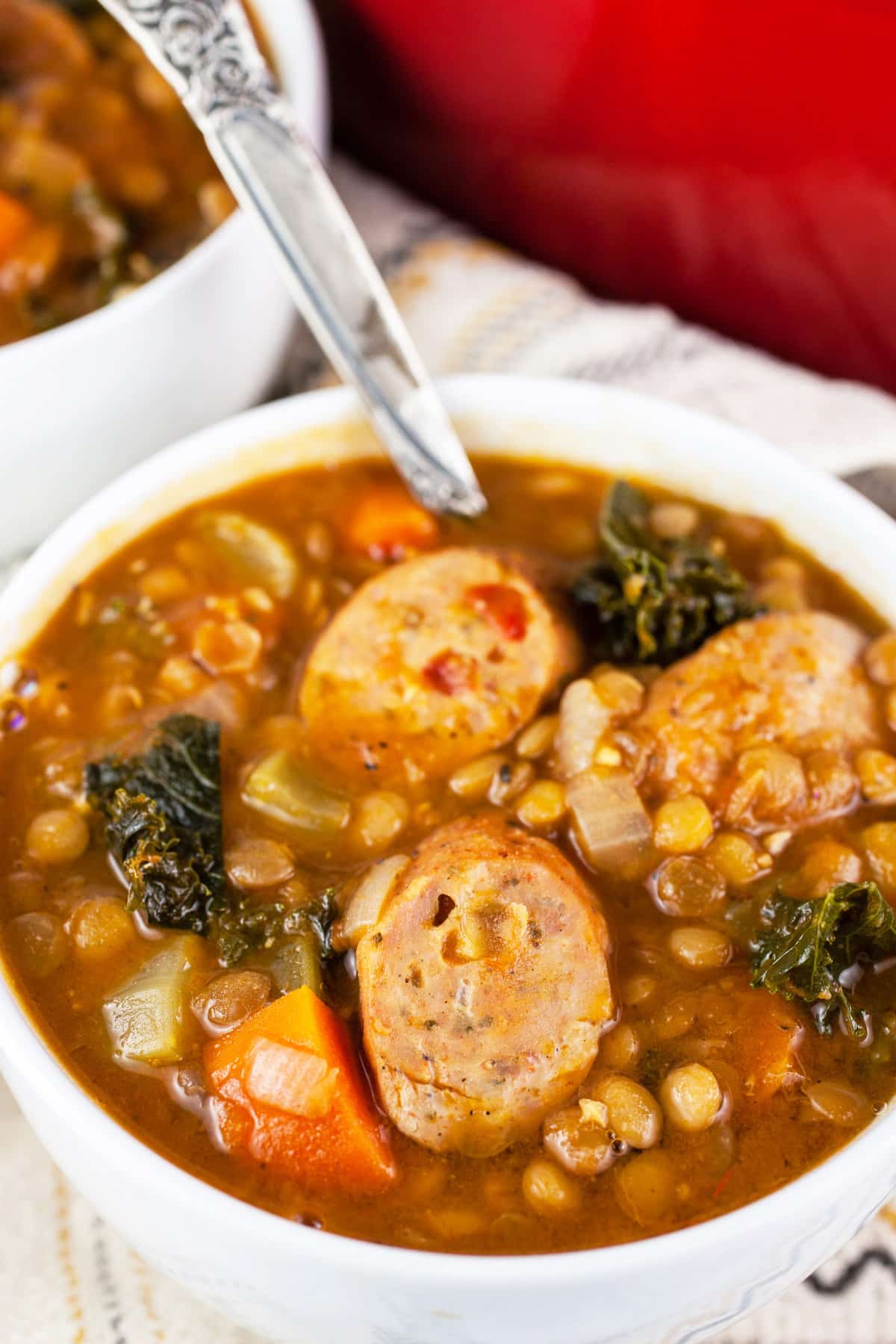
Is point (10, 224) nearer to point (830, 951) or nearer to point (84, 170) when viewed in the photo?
point (84, 170)

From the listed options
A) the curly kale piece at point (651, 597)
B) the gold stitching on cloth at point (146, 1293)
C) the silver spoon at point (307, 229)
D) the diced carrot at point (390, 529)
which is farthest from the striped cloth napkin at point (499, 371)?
the diced carrot at point (390, 529)

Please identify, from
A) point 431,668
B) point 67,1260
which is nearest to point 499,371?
point 431,668

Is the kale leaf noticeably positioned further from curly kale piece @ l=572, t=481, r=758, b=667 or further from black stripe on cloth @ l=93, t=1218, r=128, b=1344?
black stripe on cloth @ l=93, t=1218, r=128, b=1344

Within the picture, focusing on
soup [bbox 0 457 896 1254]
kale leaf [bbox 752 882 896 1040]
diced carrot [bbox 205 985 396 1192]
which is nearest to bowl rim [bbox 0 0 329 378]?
soup [bbox 0 457 896 1254]

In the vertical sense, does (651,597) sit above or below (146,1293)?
above

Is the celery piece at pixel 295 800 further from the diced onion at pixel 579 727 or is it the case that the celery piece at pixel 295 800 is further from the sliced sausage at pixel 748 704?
the sliced sausage at pixel 748 704

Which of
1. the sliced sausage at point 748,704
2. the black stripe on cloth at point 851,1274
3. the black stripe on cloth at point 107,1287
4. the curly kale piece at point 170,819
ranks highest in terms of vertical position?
the curly kale piece at point 170,819

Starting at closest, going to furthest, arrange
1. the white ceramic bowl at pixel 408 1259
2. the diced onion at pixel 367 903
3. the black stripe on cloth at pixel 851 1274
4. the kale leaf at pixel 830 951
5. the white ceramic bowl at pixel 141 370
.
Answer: the white ceramic bowl at pixel 408 1259
the kale leaf at pixel 830 951
the diced onion at pixel 367 903
the black stripe on cloth at pixel 851 1274
the white ceramic bowl at pixel 141 370
